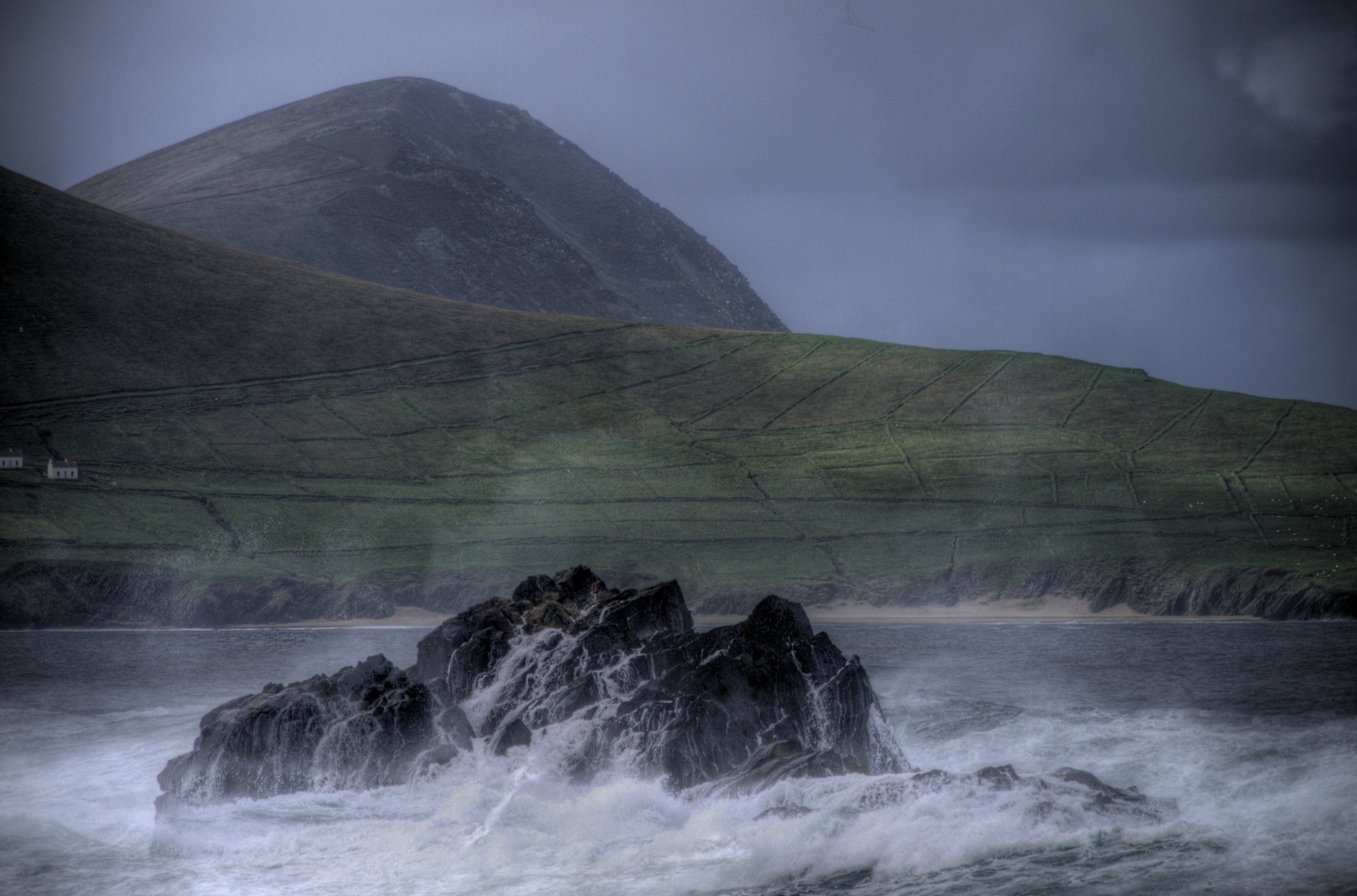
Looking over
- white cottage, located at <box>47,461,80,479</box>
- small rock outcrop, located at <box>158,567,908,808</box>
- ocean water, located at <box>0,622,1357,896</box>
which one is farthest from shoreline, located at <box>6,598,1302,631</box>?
small rock outcrop, located at <box>158,567,908,808</box>

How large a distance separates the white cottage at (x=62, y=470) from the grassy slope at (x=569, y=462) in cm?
174

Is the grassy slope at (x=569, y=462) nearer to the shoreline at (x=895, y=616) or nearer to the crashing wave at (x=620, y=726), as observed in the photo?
the shoreline at (x=895, y=616)

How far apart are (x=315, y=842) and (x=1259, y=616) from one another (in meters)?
88.4

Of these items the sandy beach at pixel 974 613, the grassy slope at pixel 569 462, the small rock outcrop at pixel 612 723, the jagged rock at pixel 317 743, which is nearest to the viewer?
the small rock outcrop at pixel 612 723

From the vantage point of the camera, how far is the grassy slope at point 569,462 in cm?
10244

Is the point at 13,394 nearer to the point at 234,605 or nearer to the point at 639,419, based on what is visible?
the point at 234,605

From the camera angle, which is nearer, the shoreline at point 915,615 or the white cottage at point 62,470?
the shoreline at point 915,615

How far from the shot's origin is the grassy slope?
10244cm

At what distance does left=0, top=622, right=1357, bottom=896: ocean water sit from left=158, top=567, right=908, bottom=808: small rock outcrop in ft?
3.19

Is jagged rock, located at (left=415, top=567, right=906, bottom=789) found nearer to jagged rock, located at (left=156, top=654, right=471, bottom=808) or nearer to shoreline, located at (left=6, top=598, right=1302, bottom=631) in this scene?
jagged rock, located at (left=156, top=654, right=471, bottom=808)

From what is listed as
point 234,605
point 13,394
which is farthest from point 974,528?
point 13,394

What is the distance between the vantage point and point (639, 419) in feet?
481

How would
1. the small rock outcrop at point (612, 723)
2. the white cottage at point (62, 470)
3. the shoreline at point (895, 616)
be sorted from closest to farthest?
the small rock outcrop at point (612, 723), the shoreline at point (895, 616), the white cottage at point (62, 470)

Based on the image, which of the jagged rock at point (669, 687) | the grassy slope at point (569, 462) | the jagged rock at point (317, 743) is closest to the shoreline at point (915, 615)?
the grassy slope at point (569, 462)
